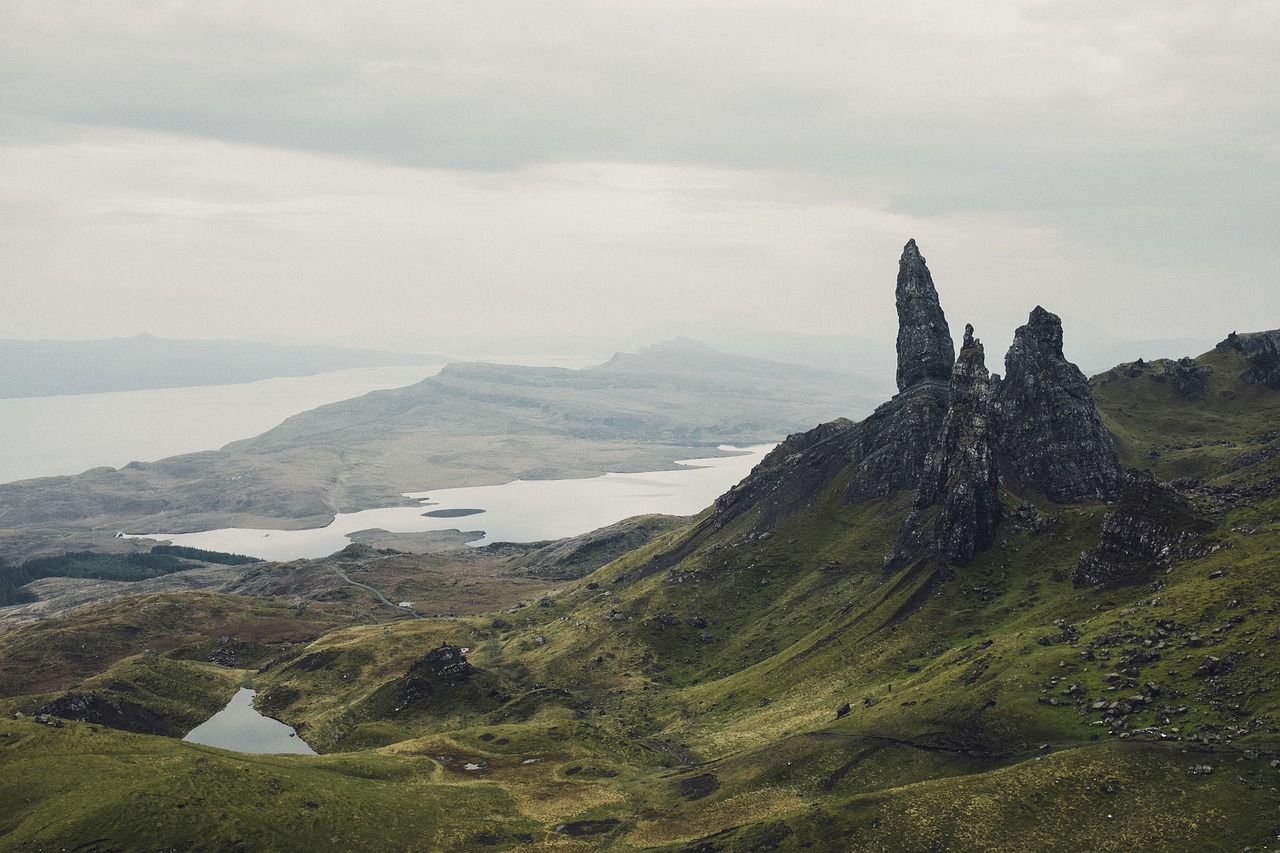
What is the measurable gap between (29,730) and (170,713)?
218 feet

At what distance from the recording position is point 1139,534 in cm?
13225

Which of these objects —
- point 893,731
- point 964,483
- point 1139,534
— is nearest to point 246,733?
point 893,731

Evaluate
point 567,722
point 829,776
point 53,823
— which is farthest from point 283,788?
point 829,776

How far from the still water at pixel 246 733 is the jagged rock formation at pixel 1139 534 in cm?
14493

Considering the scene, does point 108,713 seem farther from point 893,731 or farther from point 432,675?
point 893,731

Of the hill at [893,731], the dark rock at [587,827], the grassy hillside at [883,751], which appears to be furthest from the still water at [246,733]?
the dark rock at [587,827]

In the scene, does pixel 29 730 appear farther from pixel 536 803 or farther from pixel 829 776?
pixel 829 776

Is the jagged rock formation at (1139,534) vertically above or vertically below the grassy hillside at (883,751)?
above

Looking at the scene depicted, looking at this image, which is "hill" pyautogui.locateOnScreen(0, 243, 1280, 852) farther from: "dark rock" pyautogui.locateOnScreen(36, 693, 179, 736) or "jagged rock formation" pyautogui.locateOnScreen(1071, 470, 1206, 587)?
"dark rock" pyautogui.locateOnScreen(36, 693, 179, 736)

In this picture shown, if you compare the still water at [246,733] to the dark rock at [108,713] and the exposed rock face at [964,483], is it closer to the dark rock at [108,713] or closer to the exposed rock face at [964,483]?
the dark rock at [108,713]

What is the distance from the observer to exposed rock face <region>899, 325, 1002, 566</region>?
168750mm

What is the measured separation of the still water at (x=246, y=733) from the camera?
16275cm

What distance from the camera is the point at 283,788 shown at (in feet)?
355

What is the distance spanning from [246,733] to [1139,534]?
565 feet
